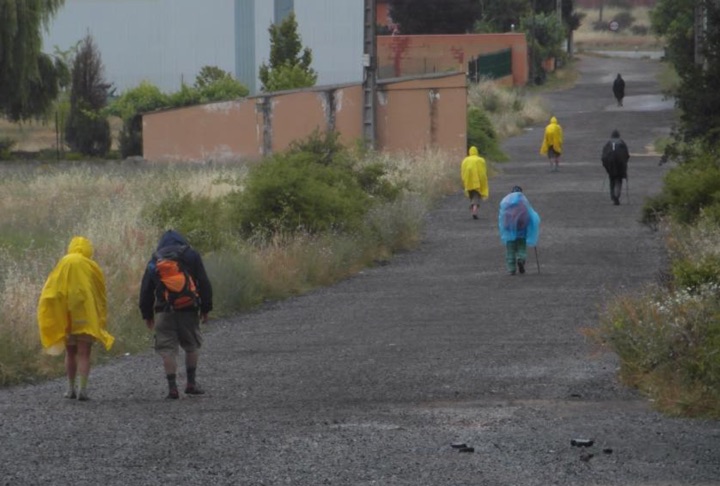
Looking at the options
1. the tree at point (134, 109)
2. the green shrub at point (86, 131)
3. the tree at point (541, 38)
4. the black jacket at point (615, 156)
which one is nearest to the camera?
the black jacket at point (615, 156)

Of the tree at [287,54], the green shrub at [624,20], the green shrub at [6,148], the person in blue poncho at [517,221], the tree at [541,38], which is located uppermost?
the green shrub at [624,20]

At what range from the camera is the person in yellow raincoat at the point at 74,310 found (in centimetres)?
1131

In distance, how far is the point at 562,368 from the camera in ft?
41.3

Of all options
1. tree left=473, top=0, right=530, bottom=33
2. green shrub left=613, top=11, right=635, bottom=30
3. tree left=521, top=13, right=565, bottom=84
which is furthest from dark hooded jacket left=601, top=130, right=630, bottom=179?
green shrub left=613, top=11, right=635, bottom=30

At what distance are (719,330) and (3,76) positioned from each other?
42273mm

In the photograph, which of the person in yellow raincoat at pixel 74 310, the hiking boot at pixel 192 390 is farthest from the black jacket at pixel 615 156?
the person in yellow raincoat at pixel 74 310

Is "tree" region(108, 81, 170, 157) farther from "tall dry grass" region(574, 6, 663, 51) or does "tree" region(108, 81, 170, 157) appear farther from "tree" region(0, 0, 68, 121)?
"tall dry grass" region(574, 6, 663, 51)

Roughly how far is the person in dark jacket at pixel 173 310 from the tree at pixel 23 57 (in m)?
39.0

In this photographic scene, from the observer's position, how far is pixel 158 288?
37.1 feet

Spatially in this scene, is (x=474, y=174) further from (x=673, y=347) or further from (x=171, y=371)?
(x=171, y=371)

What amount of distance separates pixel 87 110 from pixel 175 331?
44036mm

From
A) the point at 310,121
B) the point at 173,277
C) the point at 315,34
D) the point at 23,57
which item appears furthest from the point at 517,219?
the point at 315,34

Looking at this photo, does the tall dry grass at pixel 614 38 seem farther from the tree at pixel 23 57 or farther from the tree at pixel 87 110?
the tree at pixel 23 57

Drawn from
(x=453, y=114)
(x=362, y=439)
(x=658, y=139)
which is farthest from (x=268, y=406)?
(x=658, y=139)
